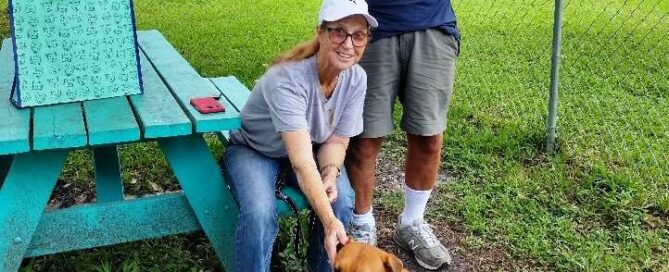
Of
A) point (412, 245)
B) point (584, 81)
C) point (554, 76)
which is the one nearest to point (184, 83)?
point (412, 245)

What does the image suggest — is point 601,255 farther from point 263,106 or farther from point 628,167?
point 263,106

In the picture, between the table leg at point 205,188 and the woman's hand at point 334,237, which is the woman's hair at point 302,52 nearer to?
the table leg at point 205,188

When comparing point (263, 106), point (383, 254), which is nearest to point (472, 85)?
point (263, 106)

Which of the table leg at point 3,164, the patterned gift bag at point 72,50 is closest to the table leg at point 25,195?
the patterned gift bag at point 72,50

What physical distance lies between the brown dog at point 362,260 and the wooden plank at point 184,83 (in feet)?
2.02

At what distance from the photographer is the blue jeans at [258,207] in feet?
8.75

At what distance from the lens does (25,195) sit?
8.53ft

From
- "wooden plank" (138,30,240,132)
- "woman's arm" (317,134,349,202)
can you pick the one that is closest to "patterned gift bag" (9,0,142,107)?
"wooden plank" (138,30,240,132)

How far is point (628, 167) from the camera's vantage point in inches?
176

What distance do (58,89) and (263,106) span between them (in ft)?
2.44

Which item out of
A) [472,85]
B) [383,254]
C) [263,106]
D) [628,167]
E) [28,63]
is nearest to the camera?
[383,254]

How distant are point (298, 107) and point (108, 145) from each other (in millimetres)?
734

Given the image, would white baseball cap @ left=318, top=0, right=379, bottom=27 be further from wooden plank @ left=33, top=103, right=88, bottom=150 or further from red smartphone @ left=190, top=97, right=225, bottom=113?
wooden plank @ left=33, top=103, right=88, bottom=150

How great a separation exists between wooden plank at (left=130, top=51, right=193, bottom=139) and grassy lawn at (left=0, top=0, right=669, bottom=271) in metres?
0.79
